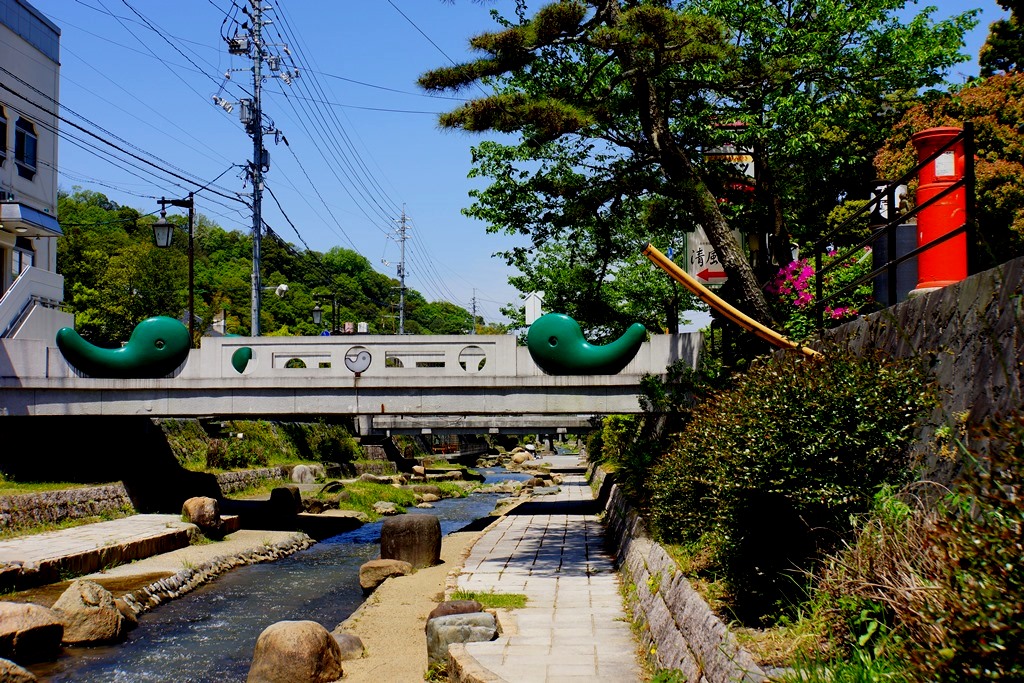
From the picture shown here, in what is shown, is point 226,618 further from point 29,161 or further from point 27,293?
point 29,161

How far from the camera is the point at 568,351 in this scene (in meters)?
22.0

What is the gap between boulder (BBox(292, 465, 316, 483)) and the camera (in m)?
37.8

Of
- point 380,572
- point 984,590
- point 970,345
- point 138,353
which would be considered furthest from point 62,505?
point 984,590

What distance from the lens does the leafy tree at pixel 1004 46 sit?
83.5ft

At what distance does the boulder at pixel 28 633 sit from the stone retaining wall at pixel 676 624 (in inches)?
330

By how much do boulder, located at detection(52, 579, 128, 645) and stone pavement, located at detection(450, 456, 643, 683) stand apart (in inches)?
217

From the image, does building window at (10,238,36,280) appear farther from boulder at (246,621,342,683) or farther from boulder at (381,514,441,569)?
boulder at (246,621,342,683)

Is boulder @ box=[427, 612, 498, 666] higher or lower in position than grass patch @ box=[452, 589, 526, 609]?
higher

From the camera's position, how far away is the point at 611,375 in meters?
22.0

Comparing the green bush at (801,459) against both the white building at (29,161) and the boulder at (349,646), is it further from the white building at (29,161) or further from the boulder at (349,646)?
the white building at (29,161)

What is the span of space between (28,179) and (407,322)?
8189 cm

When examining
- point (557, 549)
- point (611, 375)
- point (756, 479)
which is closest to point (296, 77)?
point (611, 375)

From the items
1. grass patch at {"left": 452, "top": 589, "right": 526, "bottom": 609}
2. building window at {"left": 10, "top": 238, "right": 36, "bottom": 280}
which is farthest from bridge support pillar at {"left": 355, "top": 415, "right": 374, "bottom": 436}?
grass patch at {"left": 452, "top": 589, "right": 526, "bottom": 609}

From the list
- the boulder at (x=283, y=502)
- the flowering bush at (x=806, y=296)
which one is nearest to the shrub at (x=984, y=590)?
the flowering bush at (x=806, y=296)
